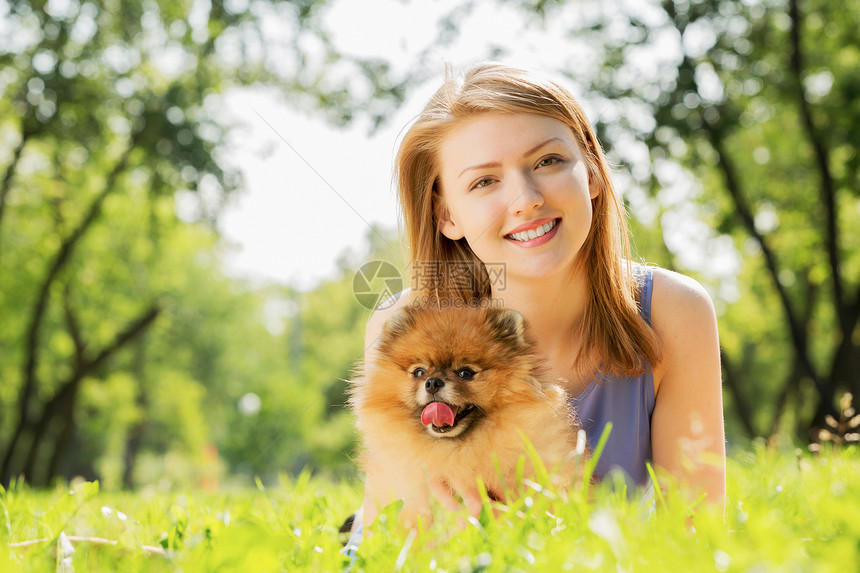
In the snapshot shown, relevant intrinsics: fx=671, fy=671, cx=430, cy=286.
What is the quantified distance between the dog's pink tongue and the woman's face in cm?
62

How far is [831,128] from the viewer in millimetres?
9797

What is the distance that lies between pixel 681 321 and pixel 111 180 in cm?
1303

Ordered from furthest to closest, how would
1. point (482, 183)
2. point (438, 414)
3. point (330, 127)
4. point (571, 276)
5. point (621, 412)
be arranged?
point (330, 127)
point (571, 276)
point (621, 412)
point (482, 183)
point (438, 414)

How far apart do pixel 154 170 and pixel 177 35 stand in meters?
2.87

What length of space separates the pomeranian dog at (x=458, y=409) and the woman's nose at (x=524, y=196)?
0.37 metres

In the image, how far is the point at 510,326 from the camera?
2.23 meters

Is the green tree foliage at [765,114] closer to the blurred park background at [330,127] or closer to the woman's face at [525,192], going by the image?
the blurred park background at [330,127]

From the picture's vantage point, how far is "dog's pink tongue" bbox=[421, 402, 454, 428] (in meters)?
2.05

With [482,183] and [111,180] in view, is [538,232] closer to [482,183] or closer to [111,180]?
[482,183]

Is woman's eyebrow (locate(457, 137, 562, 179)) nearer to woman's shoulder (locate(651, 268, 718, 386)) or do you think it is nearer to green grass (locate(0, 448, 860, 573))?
woman's shoulder (locate(651, 268, 718, 386))

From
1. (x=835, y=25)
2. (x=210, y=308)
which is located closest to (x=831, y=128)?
(x=835, y=25)

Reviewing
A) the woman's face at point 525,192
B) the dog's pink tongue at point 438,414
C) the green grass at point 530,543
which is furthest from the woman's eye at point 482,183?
the green grass at point 530,543

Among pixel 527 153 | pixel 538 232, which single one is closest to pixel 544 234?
pixel 538 232

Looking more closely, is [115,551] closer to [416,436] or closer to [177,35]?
[416,436]
